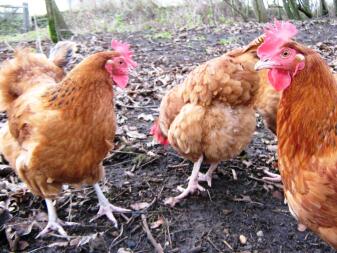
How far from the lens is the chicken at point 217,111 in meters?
3.25

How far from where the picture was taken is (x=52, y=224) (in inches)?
119

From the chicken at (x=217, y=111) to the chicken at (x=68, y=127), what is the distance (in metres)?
0.67

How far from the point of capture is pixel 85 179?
3.06m

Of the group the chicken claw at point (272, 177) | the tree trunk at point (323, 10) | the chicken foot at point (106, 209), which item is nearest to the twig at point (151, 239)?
the chicken foot at point (106, 209)

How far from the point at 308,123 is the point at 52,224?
2010mm

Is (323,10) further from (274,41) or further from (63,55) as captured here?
(274,41)

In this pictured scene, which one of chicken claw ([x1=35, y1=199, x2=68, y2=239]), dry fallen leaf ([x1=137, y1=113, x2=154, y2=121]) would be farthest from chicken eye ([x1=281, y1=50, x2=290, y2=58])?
dry fallen leaf ([x1=137, y1=113, x2=154, y2=121])

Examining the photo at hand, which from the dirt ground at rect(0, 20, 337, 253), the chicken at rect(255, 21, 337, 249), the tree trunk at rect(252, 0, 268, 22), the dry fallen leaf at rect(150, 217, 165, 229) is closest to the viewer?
the chicken at rect(255, 21, 337, 249)

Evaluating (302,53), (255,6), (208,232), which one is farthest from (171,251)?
(255,6)

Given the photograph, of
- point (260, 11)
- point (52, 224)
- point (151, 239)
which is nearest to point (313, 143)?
point (151, 239)

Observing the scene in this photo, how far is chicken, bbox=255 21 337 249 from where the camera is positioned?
217 cm

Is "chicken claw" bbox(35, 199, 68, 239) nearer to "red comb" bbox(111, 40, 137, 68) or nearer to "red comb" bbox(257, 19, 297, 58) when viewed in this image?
"red comb" bbox(111, 40, 137, 68)

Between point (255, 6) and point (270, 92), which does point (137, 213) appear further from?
point (255, 6)

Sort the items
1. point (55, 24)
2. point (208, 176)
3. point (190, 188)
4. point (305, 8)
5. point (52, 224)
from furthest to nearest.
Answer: point (305, 8) → point (55, 24) → point (208, 176) → point (190, 188) → point (52, 224)
